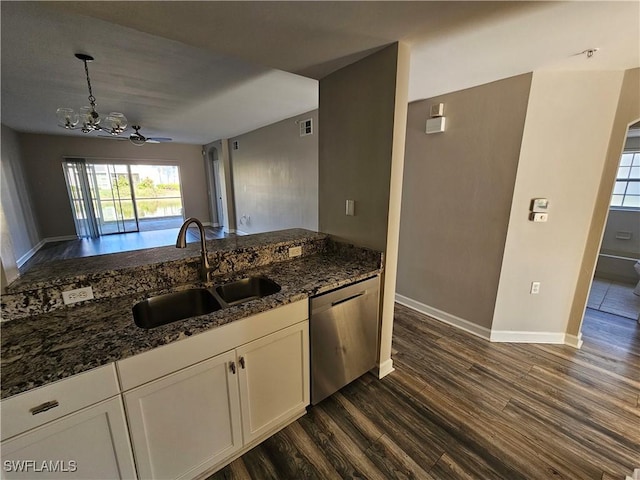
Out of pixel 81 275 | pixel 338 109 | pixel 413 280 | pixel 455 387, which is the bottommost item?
pixel 455 387

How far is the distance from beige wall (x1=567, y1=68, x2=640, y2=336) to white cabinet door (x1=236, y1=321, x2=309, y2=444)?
2.58 metres

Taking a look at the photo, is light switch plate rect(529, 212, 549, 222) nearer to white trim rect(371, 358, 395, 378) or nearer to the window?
white trim rect(371, 358, 395, 378)

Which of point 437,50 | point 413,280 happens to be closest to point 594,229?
point 413,280

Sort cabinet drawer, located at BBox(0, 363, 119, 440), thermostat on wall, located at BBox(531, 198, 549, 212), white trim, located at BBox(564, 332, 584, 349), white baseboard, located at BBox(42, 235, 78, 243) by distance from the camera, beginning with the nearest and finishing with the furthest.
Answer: cabinet drawer, located at BBox(0, 363, 119, 440) < thermostat on wall, located at BBox(531, 198, 549, 212) < white trim, located at BBox(564, 332, 584, 349) < white baseboard, located at BBox(42, 235, 78, 243)

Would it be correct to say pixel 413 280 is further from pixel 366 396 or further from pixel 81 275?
pixel 81 275

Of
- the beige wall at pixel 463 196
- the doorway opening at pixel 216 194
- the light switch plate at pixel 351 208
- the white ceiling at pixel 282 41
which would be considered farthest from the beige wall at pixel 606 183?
the doorway opening at pixel 216 194

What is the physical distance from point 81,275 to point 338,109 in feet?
6.43

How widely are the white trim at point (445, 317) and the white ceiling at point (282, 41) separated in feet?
7.43

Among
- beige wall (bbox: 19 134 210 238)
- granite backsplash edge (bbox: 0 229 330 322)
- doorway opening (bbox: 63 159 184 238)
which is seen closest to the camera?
granite backsplash edge (bbox: 0 229 330 322)

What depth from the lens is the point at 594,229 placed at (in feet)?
7.56

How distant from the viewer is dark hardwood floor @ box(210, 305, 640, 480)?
1473mm

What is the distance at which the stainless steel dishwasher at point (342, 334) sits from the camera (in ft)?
5.55

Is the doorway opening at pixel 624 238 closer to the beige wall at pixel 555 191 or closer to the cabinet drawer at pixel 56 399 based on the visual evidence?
the beige wall at pixel 555 191

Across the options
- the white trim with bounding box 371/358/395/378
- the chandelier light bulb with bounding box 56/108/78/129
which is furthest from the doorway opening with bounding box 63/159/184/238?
the white trim with bounding box 371/358/395/378
